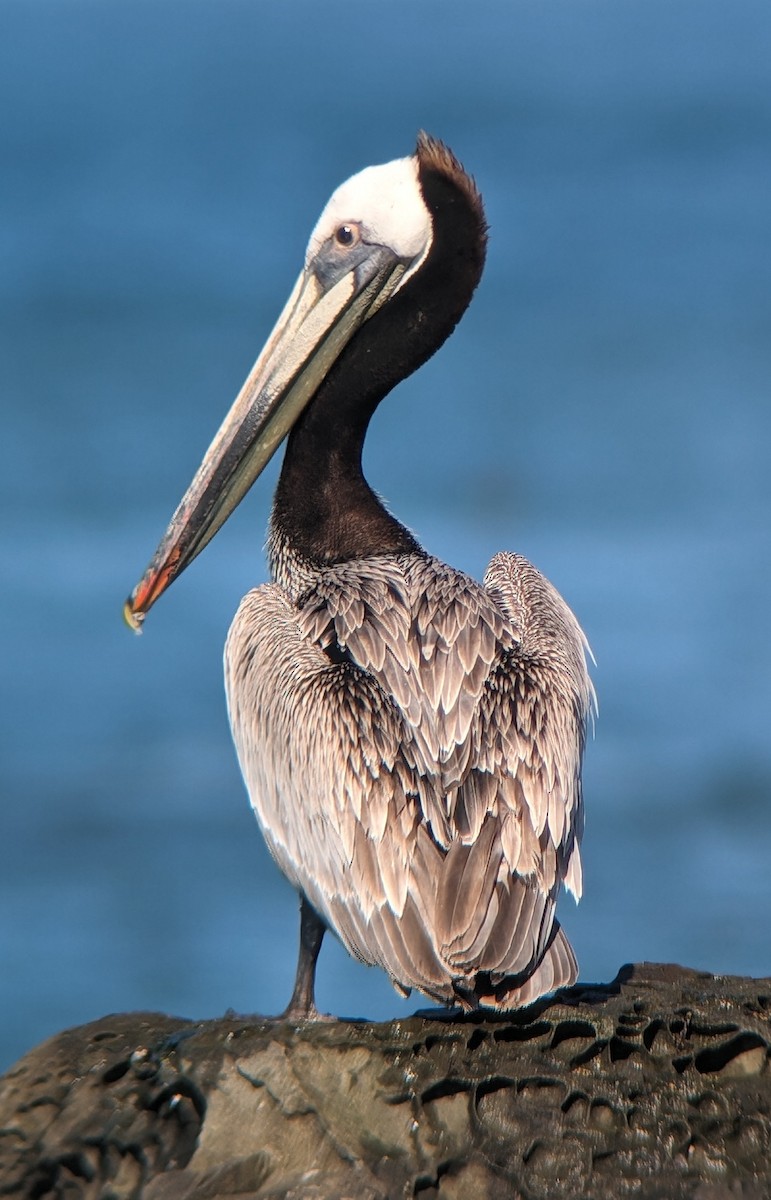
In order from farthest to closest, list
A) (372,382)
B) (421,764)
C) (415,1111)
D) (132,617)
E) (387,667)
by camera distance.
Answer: (372,382)
(132,617)
(387,667)
(421,764)
(415,1111)

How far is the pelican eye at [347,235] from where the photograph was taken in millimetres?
6629

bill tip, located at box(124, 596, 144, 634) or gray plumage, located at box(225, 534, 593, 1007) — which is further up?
bill tip, located at box(124, 596, 144, 634)

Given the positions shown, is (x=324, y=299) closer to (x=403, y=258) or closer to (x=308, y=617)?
(x=403, y=258)

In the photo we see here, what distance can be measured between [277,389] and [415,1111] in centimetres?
310

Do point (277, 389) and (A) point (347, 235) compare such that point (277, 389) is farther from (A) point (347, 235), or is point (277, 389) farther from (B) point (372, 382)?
(A) point (347, 235)

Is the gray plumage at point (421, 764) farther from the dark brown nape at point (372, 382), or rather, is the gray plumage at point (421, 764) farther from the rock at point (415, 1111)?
the dark brown nape at point (372, 382)

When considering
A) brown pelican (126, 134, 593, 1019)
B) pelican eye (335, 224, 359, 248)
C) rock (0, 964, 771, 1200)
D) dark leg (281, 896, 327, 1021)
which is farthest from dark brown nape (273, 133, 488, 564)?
rock (0, 964, 771, 1200)

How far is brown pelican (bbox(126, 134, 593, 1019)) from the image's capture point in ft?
15.8

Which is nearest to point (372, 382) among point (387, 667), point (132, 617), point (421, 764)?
point (132, 617)

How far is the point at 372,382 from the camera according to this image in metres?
6.59

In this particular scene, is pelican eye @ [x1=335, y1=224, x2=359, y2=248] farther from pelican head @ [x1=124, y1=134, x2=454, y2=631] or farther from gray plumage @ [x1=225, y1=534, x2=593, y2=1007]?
gray plumage @ [x1=225, y1=534, x2=593, y2=1007]

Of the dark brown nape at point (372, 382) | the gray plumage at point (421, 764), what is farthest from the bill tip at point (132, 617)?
the dark brown nape at point (372, 382)

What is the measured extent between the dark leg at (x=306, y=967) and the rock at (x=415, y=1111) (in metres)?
0.37

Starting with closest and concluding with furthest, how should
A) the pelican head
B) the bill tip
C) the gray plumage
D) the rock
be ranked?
1. the rock
2. the gray plumage
3. the bill tip
4. the pelican head
